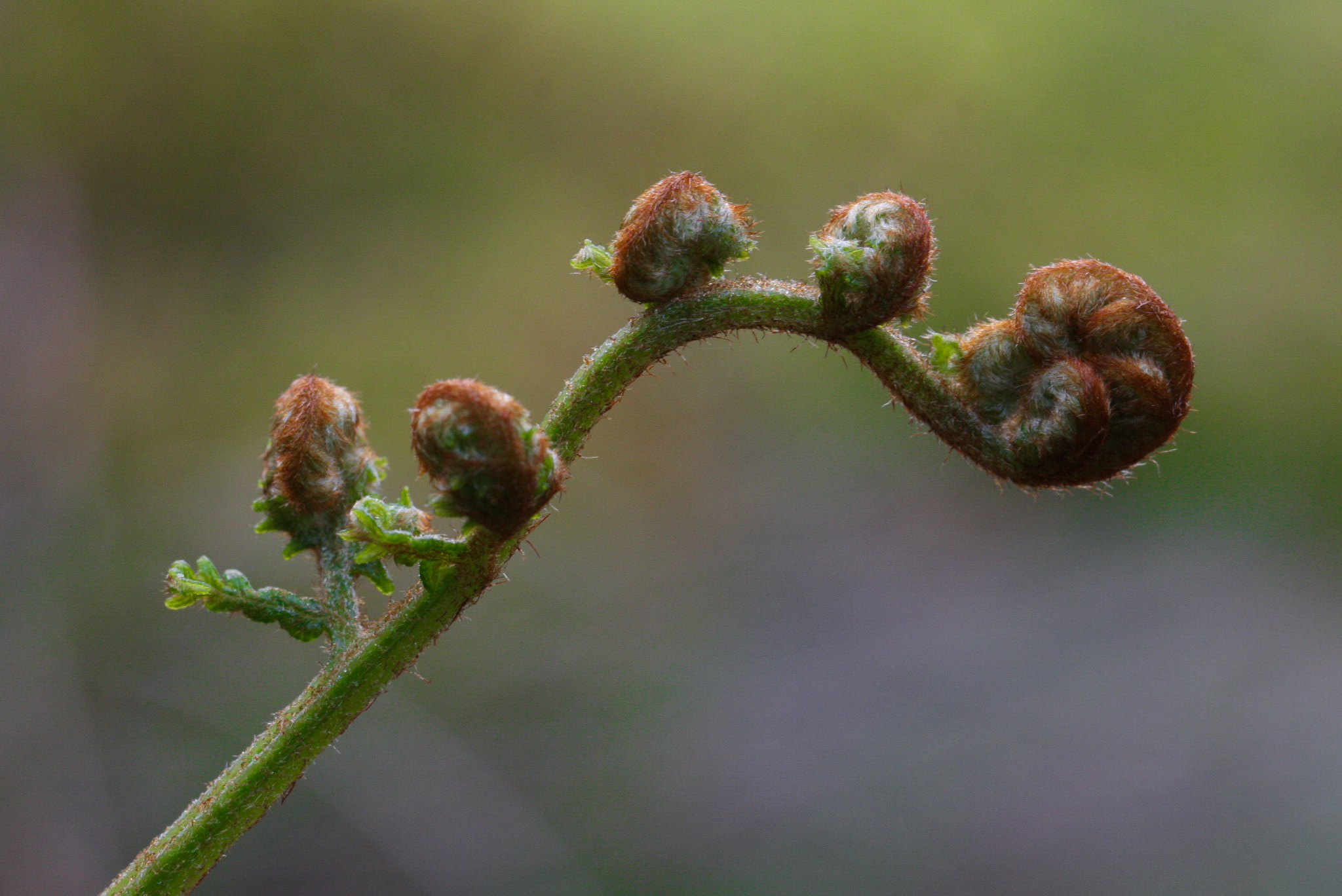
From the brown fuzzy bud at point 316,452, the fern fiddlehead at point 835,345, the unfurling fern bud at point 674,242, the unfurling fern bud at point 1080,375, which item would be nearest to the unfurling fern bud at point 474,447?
the fern fiddlehead at point 835,345

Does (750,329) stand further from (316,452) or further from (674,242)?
(316,452)

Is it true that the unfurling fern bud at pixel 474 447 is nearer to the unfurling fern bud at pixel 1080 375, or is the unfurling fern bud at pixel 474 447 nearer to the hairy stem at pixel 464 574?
the hairy stem at pixel 464 574

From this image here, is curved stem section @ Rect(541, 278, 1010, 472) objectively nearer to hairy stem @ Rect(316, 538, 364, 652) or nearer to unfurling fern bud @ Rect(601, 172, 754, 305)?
unfurling fern bud @ Rect(601, 172, 754, 305)

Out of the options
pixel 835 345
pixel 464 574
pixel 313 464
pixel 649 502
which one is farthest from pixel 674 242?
pixel 649 502

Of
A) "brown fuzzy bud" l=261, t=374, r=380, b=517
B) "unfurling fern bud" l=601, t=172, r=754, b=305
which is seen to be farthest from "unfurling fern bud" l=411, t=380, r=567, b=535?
"brown fuzzy bud" l=261, t=374, r=380, b=517

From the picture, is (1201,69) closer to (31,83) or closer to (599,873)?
(599,873)

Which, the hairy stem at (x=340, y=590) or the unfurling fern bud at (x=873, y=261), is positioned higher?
the unfurling fern bud at (x=873, y=261)

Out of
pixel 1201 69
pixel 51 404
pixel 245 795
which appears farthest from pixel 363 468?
pixel 1201 69
